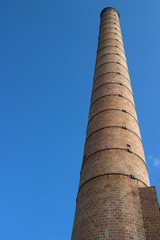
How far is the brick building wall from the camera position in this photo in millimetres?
4590

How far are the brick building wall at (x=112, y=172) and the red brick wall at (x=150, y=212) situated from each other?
0.07ft

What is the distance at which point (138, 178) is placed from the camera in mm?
5676

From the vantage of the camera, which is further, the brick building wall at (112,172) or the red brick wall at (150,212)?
the brick building wall at (112,172)

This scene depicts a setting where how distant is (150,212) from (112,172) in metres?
1.23

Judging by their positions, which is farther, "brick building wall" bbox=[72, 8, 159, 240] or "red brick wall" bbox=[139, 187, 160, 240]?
"brick building wall" bbox=[72, 8, 159, 240]

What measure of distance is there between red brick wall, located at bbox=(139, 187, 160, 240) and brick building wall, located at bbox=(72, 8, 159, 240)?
0.8 inches

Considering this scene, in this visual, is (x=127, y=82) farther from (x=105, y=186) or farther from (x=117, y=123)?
(x=105, y=186)

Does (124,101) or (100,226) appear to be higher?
(124,101)

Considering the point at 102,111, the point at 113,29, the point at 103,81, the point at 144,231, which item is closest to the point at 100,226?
the point at 144,231

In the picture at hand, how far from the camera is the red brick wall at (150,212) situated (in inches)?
175

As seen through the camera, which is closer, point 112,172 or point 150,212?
point 150,212

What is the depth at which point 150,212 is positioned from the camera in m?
4.77

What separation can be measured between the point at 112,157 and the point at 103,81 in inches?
157

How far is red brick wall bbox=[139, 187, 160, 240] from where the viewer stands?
446cm
